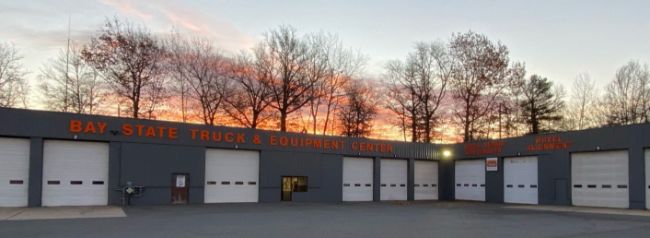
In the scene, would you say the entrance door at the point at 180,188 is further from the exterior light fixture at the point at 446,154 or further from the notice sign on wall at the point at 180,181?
the exterior light fixture at the point at 446,154

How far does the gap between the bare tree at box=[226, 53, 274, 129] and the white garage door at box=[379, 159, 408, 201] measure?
13.6 meters

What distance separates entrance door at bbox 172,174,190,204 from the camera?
31.6 metres

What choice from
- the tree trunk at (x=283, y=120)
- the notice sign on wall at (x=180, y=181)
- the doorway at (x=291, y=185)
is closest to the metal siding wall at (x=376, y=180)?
the doorway at (x=291, y=185)

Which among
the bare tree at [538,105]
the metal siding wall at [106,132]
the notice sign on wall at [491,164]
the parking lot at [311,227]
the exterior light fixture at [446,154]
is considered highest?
the bare tree at [538,105]

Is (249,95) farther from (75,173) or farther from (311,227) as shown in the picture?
(311,227)

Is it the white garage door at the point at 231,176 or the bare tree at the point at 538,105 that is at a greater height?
the bare tree at the point at 538,105

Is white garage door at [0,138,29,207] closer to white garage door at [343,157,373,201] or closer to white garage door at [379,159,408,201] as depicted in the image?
white garage door at [343,157,373,201]

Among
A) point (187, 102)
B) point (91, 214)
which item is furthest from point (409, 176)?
point (91, 214)

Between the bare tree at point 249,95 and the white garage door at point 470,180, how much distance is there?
1695 cm

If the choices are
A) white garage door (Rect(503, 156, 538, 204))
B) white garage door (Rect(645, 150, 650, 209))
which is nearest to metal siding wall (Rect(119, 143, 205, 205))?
white garage door (Rect(503, 156, 538, 204))

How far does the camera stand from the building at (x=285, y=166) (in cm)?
2750

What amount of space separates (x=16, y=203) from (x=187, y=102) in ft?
75.4

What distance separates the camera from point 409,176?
140 ft

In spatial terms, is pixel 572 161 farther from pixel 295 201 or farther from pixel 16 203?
pixel 16 203
